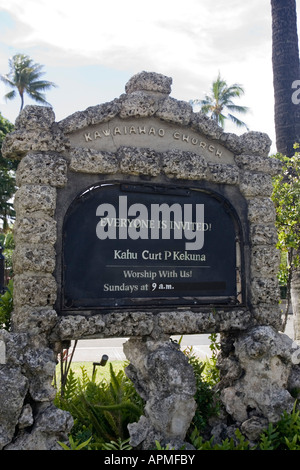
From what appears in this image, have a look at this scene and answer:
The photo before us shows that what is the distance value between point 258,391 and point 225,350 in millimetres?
632

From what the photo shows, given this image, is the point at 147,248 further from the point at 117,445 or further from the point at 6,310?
the point at 117,445

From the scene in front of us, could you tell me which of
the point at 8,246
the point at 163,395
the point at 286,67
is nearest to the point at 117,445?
the point at 163,395

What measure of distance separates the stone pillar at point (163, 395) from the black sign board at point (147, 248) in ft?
1.60

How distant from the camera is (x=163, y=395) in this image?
4.40m

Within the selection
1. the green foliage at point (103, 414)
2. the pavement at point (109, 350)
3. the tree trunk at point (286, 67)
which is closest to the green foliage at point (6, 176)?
the pavement at point (109, 350)

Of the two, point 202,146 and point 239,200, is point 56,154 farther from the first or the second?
point 239,200

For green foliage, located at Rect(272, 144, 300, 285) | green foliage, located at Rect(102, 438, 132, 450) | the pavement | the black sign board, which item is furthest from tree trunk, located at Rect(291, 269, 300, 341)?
green foliage, located at Rect(102, 438, 132, 450)

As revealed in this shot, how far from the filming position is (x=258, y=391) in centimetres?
476

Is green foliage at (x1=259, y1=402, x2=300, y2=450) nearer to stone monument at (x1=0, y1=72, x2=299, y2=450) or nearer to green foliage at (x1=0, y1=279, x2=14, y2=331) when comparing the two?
stone monument at (x1=0, y1=72, x2=299, y2=450)

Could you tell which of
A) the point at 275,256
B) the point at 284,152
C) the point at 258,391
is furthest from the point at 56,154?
the point at 284,152

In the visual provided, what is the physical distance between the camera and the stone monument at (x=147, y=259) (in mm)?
4223

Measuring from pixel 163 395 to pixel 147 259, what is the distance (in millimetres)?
1244

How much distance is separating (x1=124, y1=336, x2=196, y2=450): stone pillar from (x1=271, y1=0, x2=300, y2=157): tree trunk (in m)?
5.52
